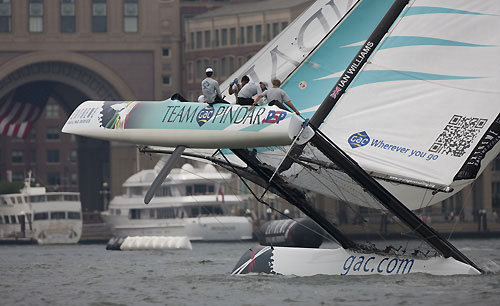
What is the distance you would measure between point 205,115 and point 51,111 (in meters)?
147

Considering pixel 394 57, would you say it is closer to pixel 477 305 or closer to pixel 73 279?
pixel 477 305

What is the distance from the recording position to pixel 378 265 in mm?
32125

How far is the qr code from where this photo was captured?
3136cm

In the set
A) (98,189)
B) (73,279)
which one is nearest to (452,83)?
(73,279)

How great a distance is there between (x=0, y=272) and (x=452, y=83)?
1895 cm

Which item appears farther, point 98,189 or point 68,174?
point 68,174

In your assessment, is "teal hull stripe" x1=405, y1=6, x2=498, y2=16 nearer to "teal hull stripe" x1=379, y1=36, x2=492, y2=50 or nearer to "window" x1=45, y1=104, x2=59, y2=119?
"teal hull stripe" x1=379, y1=36, x2=492, y2=50

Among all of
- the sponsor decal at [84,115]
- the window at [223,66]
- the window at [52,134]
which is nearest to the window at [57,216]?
the window at [223,66]

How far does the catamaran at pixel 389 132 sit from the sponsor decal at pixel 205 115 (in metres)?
0.03

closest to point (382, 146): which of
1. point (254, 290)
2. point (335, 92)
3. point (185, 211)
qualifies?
point (335, 92)

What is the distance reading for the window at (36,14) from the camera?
12075 cm

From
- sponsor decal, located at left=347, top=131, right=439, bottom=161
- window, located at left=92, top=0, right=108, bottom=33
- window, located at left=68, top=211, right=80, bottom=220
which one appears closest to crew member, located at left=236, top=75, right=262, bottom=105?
sponsor decal, located at left=347, top=131, right=439, bottom=161

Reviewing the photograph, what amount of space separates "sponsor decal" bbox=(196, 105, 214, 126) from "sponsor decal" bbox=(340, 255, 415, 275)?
227 inches

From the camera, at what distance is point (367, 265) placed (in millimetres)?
32281
